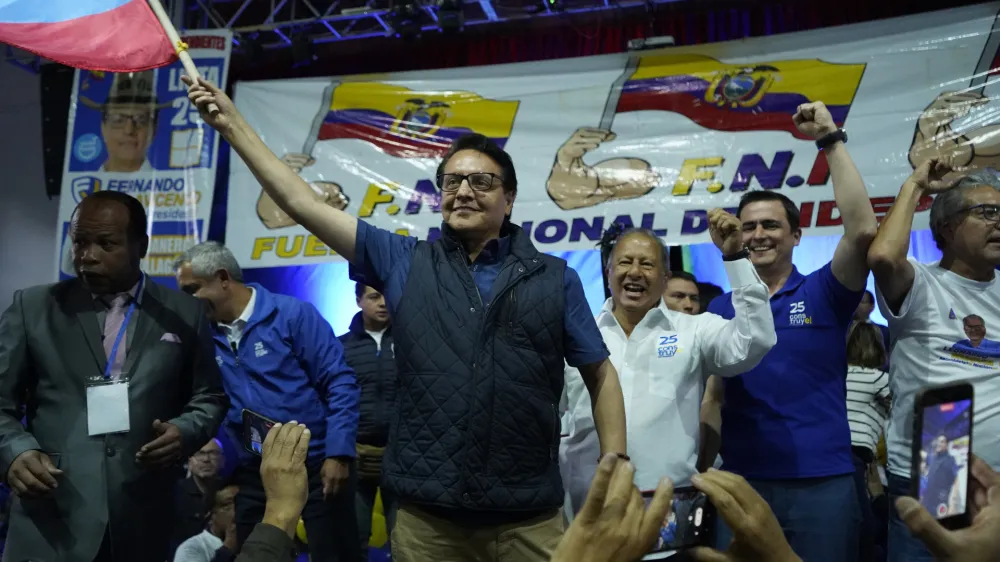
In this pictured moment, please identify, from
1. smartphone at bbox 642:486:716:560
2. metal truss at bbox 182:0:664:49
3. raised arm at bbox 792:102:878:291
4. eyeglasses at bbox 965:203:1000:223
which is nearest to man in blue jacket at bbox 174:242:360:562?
raised arm at bbox 792:102:878:291

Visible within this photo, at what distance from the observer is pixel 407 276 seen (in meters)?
2.13

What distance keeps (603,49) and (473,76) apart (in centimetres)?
158

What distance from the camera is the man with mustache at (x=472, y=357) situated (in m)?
1.98

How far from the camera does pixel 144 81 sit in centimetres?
639

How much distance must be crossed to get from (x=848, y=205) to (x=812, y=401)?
632 millimetres

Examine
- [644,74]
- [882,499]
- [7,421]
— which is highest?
[644,74]

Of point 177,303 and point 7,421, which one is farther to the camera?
point 177,303

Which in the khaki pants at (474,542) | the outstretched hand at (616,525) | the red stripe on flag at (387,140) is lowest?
the khaki pants at (474,542)

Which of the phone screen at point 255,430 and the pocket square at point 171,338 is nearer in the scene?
the phone screen at point 255,430

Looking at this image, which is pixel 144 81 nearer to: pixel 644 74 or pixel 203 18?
pixel 203 18

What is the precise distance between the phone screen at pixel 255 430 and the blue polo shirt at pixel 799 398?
163 centimetres

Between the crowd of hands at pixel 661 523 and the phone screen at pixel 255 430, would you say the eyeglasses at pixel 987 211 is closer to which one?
the crowd of hands at pixel 661 523

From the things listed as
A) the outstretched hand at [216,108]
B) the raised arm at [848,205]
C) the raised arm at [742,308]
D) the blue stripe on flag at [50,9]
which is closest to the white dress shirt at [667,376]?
the raised arm at [742,308]

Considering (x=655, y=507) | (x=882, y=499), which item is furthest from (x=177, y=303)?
(x=882, y=499)
